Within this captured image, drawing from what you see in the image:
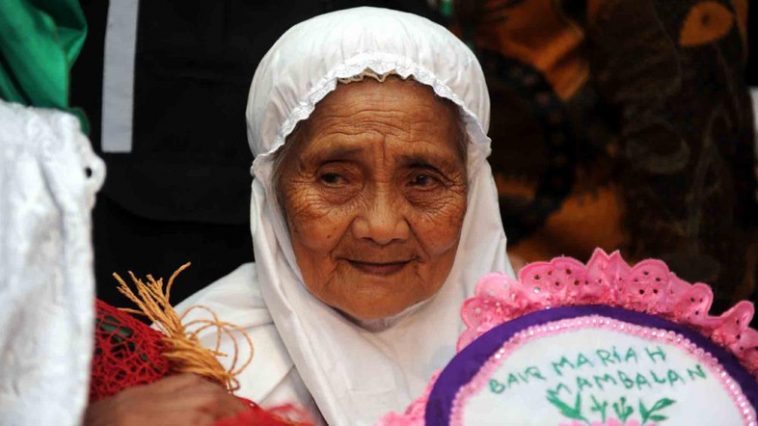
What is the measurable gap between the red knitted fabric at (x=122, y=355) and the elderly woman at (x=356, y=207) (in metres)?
0.40

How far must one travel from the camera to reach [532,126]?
290cm

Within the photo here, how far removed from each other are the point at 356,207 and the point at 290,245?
20 cm

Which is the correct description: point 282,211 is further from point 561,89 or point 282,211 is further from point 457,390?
point 561,89

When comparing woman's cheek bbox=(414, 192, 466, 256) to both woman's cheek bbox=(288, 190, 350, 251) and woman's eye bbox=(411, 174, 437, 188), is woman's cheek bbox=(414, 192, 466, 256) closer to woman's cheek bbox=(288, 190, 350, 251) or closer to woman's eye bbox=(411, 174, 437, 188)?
woman's eye bbox=(411, 174, 437, 188)

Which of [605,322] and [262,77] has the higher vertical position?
[262,77]

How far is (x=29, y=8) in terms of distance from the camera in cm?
164

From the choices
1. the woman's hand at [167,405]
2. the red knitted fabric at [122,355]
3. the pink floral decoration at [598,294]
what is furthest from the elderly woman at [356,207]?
the woman's hand at [167,405]

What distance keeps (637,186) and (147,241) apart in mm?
1270

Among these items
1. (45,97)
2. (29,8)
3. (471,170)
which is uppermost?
(29,8)

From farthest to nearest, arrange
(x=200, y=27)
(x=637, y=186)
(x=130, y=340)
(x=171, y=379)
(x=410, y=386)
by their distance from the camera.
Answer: (x=637, y=186)
(x=200, y=27)
(x=410, y=386)
(x=130, y=340)
(x=171, y=379)

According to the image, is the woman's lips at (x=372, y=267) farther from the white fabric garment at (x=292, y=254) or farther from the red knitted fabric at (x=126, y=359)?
the red knitted fabric at (x=126, y=359)

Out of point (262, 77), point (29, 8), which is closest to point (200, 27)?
point (262, 77)

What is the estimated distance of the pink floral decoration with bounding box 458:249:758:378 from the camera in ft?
5.87

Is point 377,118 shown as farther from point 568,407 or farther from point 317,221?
point 568,407
